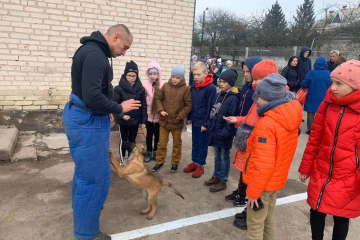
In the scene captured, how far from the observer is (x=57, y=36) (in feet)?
17.1

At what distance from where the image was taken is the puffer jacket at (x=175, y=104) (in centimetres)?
396

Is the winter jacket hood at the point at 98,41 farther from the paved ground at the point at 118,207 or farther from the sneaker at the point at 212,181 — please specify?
the sneaker at the point at 212,181

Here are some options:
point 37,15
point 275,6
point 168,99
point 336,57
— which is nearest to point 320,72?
point 336,57

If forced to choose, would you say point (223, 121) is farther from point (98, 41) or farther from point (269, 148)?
point (98, 41)

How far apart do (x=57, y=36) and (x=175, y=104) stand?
10.4ft

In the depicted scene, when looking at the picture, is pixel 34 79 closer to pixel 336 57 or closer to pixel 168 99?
pixel 168 99

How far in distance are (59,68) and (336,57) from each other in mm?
7521

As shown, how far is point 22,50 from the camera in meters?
5.04

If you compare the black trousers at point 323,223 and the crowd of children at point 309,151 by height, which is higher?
the crowd of children at point 309,151

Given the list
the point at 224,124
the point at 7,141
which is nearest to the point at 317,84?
the point at 224,124

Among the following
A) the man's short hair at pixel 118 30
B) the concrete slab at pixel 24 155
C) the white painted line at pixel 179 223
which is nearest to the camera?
the man's short hair at pixel 118 30

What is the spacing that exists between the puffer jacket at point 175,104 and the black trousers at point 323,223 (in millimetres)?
2251

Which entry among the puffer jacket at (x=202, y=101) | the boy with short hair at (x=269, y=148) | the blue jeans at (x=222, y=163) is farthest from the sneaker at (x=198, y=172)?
the boy with short hair at (x=269, y=148)

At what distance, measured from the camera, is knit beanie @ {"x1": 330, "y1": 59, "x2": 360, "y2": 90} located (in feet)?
6.37
